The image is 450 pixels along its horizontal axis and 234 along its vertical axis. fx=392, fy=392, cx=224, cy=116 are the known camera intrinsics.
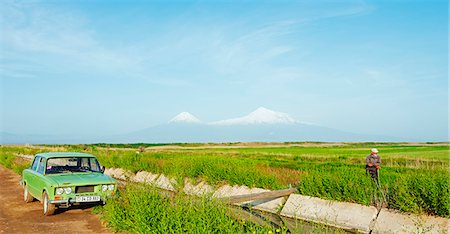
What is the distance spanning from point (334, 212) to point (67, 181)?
8.36 meters

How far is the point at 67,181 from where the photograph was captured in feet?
37.7

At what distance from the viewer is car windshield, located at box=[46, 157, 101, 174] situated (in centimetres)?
1275

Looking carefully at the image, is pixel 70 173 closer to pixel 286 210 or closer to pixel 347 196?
pixel 286 210

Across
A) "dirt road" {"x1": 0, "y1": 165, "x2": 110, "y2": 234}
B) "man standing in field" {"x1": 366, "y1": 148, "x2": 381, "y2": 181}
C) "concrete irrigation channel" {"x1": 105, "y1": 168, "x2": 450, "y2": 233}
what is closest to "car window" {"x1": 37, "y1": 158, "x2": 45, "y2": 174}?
"dirt road" {"x1": 0, "y1": 165, "x2": 110, "y2": 234}

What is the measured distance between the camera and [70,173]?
488 inches

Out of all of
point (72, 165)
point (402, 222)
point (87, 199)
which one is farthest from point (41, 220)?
point (402, 222)

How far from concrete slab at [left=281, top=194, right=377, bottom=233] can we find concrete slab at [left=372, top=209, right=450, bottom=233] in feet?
0.94

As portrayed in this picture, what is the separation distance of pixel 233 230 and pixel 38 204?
9.55 meters

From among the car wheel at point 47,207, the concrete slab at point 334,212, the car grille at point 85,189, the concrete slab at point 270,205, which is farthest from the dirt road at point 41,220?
the concrete slab at point 270,205

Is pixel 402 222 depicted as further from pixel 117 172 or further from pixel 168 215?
pixel 117 172

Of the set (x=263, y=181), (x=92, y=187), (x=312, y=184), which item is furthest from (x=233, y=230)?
(x=263, y=181)

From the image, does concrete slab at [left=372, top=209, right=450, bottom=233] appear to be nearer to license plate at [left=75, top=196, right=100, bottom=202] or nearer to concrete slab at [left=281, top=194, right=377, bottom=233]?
concrete slab at [left=281, top=194, right=377, bottom=233]

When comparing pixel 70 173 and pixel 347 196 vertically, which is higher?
pixel 70 173

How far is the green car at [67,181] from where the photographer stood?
11.3 metres
